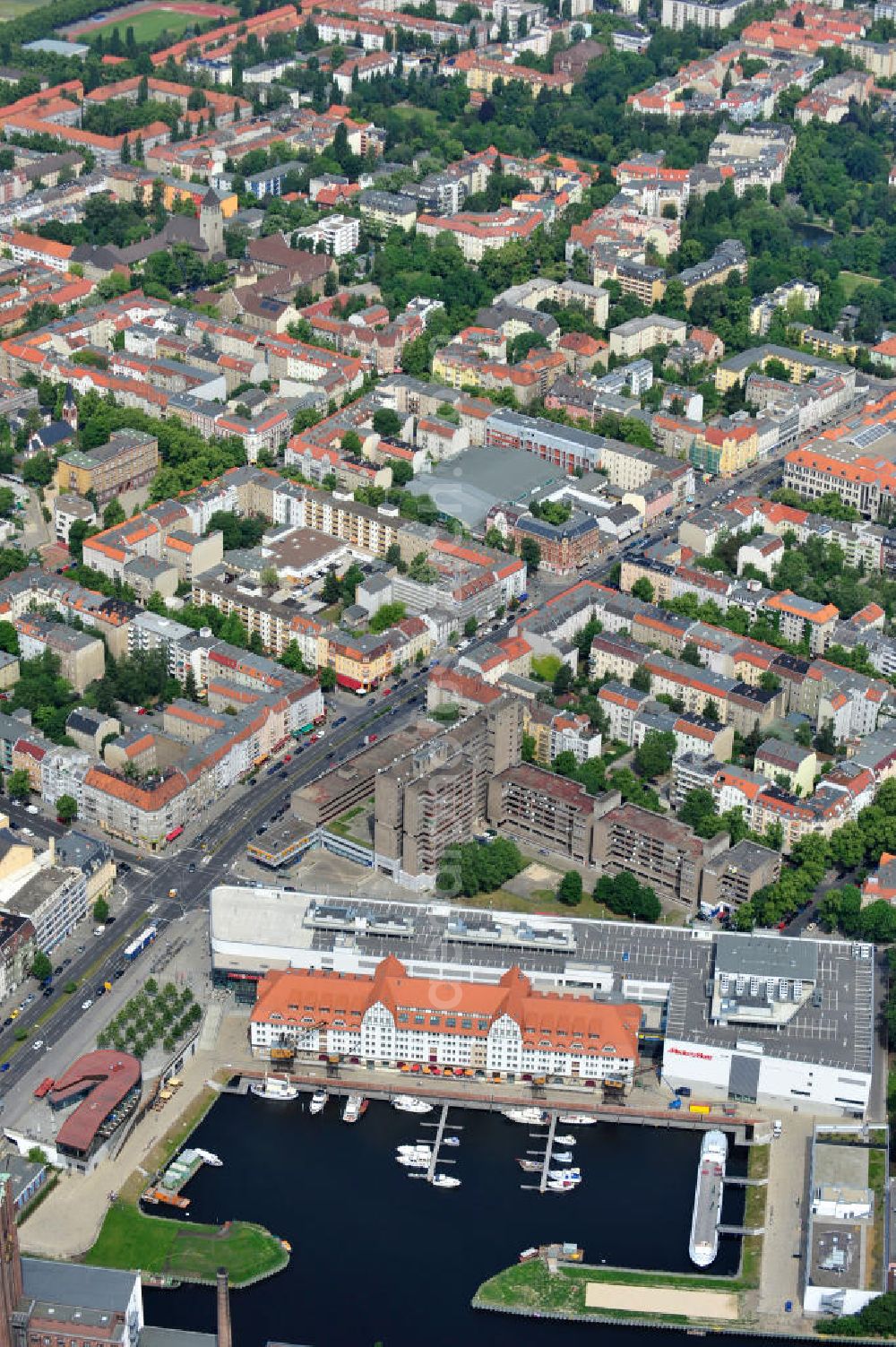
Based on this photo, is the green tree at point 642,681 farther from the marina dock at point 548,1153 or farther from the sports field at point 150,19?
the sports field at point 150,19

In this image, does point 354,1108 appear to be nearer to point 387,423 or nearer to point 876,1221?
point 876,1221

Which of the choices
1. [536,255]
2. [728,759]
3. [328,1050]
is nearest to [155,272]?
[536,255]

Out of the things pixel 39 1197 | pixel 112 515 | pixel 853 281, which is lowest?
pixel 39 1197

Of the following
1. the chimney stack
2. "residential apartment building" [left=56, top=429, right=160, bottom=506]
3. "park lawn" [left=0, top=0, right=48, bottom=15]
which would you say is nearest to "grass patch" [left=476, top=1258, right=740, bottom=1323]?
the chimney stack

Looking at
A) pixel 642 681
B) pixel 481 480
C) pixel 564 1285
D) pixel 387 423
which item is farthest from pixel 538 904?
pixel 387 423

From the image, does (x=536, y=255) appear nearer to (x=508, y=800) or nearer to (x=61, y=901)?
(x=508, y=800)
